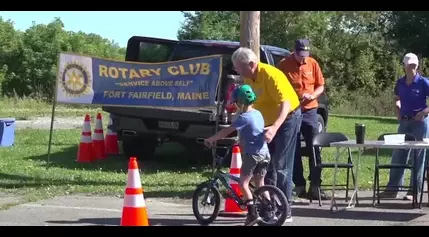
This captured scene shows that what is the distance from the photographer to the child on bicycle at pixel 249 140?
714 centimetres

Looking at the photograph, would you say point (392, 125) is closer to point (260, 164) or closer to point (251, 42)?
point (251, 42)

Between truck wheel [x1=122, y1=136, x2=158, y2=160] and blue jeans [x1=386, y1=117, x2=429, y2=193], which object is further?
truck wheel [x1=122, y1=136, x2=158, y2=160]

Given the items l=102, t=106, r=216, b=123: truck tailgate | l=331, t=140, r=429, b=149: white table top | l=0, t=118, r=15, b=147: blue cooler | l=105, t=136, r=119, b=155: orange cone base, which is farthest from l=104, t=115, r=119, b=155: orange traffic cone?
l=331, t=140, r=429, b=149: white table top

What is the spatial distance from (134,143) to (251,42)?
362 centimetres

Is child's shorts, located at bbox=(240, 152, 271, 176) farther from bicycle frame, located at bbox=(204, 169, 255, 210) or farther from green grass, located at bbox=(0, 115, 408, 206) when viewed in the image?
green grass, located at bbox=(0, 115, 408, 206)

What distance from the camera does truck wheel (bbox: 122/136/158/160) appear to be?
11953mm

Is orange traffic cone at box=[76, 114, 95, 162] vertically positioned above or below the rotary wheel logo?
below

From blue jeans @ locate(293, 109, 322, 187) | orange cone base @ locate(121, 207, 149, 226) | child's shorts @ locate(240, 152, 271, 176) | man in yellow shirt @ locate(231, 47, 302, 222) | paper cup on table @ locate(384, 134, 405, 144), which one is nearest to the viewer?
orange cone base @ locate(121, 207, 149, 226)

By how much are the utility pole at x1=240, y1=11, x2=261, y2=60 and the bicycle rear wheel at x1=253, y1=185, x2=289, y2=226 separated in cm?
223

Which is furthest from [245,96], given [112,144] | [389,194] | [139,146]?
[112,144]

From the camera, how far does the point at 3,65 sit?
63.3 feet

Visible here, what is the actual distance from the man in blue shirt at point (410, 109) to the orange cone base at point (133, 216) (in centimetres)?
332

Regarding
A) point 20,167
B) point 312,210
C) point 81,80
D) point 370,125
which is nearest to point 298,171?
point 312,210

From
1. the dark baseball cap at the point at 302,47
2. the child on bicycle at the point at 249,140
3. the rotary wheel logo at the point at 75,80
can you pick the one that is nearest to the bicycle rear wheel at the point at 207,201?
the child on bicycle at the point at 249,140
